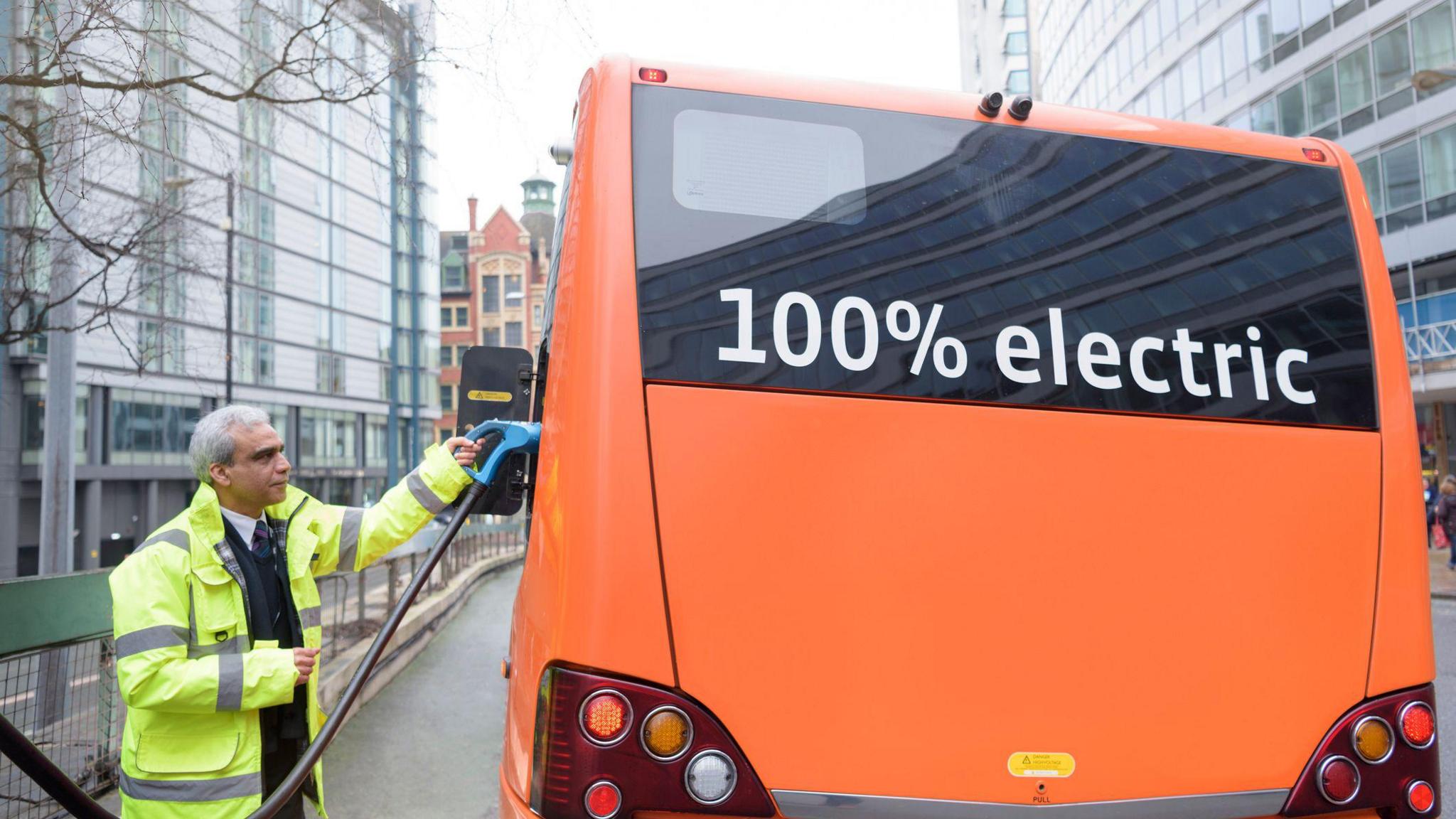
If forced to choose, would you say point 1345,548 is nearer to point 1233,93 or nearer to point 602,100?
point 602,100

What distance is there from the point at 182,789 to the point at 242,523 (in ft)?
2.56

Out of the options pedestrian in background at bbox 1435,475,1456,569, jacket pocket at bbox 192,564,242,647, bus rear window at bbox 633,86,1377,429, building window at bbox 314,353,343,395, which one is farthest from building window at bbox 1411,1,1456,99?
building window at bbox 314,353,343,395

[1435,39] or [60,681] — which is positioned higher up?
[1435,39]

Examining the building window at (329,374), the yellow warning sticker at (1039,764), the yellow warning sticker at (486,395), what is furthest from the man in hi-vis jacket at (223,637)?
the building window at (329,374)

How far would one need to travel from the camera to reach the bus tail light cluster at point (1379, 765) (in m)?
2.74

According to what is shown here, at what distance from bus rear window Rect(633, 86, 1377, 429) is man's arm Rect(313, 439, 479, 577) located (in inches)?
47.8

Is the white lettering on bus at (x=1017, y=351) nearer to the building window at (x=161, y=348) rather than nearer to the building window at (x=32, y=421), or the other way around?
the building window at (x=161, y=348)

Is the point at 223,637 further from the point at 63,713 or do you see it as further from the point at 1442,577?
the point at 1442,577

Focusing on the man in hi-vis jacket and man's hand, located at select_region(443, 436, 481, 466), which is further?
man's hand, located at select_region(443, 436, 481, 466)

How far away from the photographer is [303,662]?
2.98 m

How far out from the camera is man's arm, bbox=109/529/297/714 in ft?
9.08

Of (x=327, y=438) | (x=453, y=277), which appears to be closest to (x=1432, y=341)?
(x=327, y=438)

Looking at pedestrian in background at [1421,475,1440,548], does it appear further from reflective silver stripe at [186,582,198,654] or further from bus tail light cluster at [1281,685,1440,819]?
reflective silver stripe at [186,582,198,654]

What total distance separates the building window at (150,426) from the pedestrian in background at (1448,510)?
3676 cm
